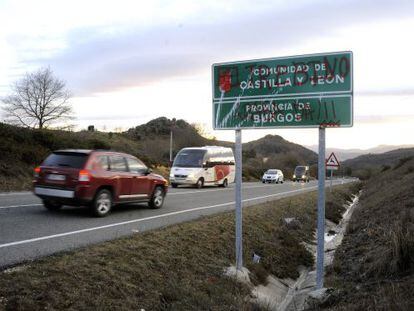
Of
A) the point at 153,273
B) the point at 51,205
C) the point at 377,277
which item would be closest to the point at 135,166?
the point at 51,205

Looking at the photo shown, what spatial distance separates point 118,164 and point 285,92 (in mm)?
6500

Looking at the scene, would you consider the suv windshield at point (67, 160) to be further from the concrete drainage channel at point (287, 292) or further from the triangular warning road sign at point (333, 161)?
the triangular warning road sign at point (333, 161)

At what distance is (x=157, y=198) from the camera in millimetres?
14539

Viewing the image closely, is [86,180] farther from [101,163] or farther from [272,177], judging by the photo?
[272,177]

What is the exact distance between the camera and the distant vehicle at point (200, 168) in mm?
27688

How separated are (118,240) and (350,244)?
7.13 meters

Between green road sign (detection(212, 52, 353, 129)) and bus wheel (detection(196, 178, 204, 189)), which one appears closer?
green road sign (detection(212, 52, 353, 129))

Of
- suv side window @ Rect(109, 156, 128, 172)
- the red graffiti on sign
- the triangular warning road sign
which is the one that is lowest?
the triangular warning road sign

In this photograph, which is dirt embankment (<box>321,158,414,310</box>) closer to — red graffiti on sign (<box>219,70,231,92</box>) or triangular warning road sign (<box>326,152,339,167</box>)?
red graffiti on sign (<box>219,70,231,92</box>)

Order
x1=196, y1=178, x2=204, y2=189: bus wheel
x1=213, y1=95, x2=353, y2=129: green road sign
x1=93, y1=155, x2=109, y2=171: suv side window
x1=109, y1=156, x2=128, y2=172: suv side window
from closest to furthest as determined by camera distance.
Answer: x1=213, y1=95, x2=353, y2=129: green road sign < x1=93, y1=155, x2=109, y2=171: suv side window < x1=109, y1=156, x2=128, y2=172: suv side window < x1=196, y1=178, x2=204, y2=189: bus wheel

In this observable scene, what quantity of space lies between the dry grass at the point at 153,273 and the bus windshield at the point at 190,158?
16790 mm

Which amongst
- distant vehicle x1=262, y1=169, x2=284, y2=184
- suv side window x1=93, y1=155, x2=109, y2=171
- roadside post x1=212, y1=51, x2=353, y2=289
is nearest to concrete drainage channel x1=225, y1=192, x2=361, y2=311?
roadside post x1=212, y1=51, x2=353, y2=289

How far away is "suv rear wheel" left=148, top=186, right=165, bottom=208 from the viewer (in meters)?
14.4

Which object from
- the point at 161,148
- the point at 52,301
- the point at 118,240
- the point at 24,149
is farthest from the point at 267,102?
the point at 161,148
